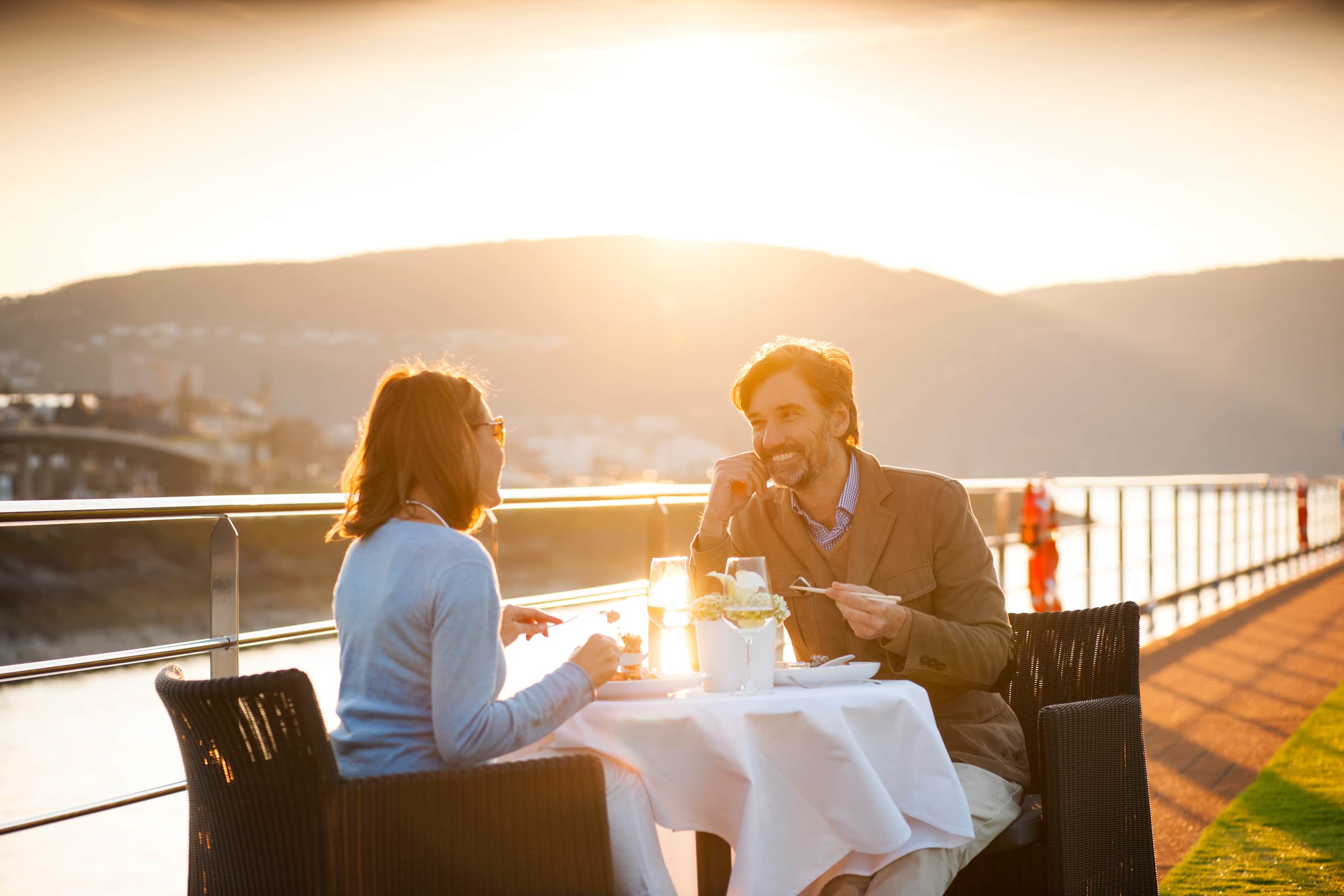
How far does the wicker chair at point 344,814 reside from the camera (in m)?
1.55

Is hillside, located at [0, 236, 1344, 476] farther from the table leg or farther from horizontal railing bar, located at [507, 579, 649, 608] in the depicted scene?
the table leg

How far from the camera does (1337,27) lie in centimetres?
916

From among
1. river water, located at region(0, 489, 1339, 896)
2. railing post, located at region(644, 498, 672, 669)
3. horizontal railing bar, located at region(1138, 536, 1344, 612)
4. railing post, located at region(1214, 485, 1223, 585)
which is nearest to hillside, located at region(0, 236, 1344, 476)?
river water, located at region(0, 489, 1339, 896)

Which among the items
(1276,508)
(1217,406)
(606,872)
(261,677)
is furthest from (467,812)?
(1217,406)

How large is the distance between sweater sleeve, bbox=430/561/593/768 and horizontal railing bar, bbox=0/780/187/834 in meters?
→ 0.93

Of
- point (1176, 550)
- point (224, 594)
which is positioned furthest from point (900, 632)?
point (1176, 550)

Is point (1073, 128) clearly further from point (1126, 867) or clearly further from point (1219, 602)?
point (1126, 867)

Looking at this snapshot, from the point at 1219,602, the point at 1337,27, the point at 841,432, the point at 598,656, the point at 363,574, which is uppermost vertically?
the point at 1337,27

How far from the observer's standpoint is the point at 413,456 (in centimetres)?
175

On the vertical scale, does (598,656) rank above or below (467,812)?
above

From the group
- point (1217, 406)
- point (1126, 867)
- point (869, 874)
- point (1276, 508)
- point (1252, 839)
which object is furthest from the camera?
point (1217, 406)

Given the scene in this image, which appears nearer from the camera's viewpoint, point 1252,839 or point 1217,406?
point 1252,839

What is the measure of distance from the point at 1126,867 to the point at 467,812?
1.30 m

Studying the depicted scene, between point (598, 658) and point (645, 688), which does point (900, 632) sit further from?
point (598, 658)
